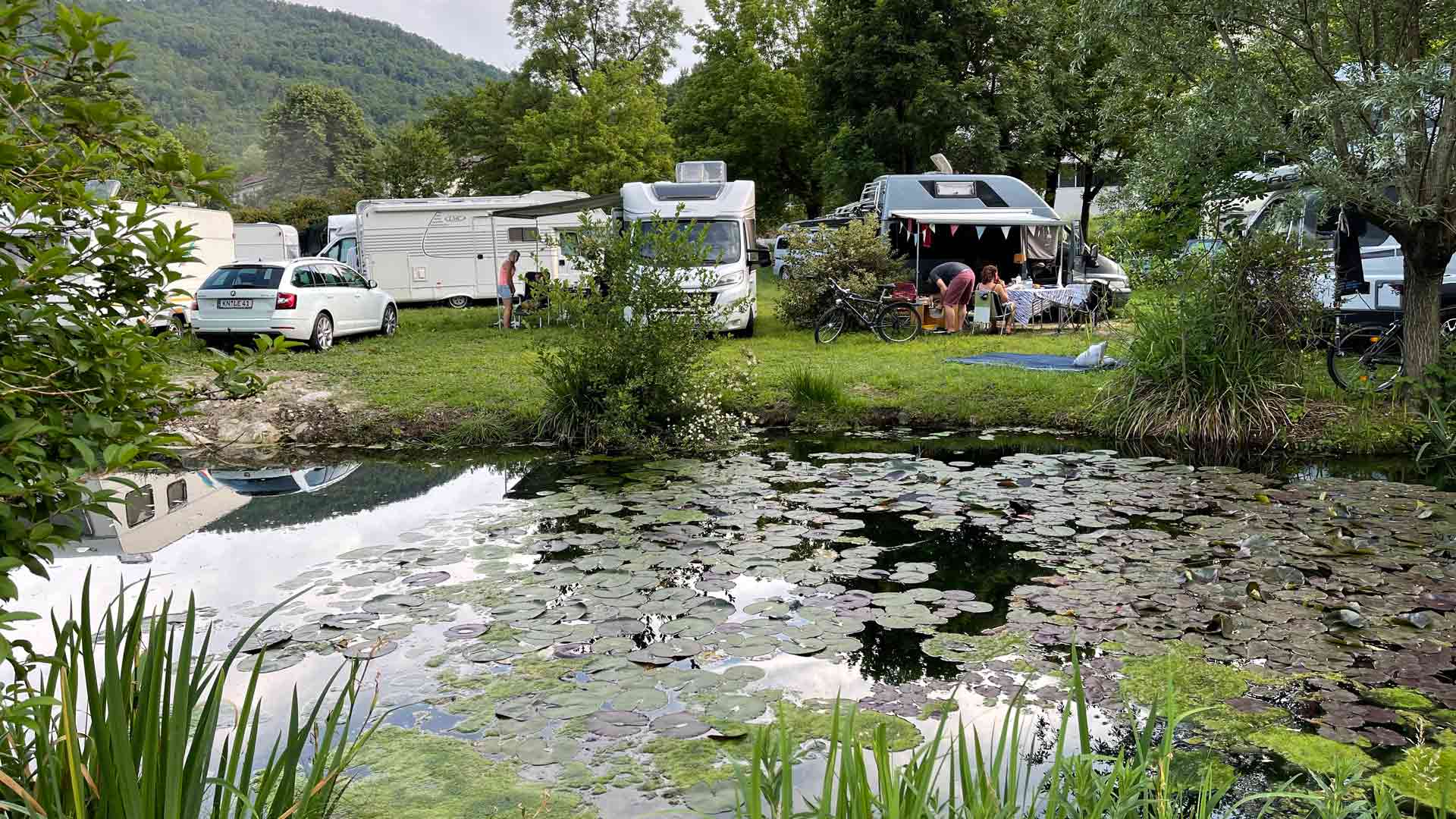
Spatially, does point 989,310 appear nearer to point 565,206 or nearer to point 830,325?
point 830,325

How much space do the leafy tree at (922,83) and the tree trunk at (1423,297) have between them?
66.9ft

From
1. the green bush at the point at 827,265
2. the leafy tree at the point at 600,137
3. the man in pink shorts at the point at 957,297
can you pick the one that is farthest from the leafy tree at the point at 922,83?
the man in pink shorts at the point at 957,297

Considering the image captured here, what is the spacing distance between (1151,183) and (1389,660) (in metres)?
6.72

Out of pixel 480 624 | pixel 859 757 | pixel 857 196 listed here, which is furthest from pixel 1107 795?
pixel 857 196

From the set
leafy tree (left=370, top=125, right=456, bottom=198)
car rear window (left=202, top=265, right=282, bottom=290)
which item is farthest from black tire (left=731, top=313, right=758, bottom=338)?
leafy tree (left=370, top=125, right=456, bottom=198)

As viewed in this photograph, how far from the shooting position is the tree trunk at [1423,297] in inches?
369

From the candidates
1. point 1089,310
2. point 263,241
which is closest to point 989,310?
point 1089,310

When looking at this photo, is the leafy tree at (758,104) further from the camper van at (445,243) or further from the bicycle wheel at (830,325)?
the bicycle wheel at (830,325)

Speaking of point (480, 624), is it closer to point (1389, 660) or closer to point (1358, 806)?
point (1358, 806)

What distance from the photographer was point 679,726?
402 cm

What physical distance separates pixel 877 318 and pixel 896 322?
36 centimetres

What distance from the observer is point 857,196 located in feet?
106

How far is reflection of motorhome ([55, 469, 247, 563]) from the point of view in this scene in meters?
6.90

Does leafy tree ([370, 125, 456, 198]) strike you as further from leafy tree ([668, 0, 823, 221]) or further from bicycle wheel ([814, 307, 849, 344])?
bicycle wheel ([814, 307, 849, 344])
